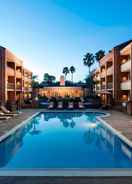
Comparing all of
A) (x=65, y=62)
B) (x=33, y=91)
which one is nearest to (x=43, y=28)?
(x=33, y=91)

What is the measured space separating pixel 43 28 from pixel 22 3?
34.8ft

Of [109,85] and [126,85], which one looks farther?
[109,85]

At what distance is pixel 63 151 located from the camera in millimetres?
11805

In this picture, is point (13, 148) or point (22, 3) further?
point (22, 3)

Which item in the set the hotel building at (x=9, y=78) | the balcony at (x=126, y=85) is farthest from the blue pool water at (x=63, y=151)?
the hotel building at (x=9, y=78)

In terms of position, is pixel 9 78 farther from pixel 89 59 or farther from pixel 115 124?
pixel 89 59

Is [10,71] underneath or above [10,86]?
above

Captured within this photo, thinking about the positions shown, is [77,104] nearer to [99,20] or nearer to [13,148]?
[99,20]

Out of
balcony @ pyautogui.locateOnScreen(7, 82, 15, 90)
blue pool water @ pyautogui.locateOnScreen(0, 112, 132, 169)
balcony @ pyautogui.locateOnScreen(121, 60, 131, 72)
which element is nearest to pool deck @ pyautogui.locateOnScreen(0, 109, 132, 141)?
blue pool water @ pyautogui.locateOnScreen(0, 112, 132, 169)

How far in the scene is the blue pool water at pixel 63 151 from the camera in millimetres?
9648

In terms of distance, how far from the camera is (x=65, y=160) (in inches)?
400

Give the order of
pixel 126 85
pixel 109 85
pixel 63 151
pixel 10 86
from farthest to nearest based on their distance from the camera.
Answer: pixel 109 85, pixel 10 86, pixel 126 85, pixel 63 151

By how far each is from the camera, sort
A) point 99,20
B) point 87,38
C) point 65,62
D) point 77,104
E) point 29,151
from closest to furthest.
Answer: point 29,151, point 77,104, point 99,20, point 87,38, point 65,62

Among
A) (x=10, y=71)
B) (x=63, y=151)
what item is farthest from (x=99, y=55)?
(x=63, y=151)
